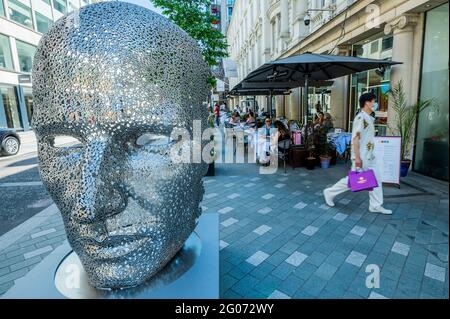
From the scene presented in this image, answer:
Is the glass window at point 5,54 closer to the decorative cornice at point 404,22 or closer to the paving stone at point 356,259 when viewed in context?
the decorative cornice at point 404,22

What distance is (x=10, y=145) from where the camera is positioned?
1142 centimetres

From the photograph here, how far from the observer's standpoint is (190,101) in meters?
1.55

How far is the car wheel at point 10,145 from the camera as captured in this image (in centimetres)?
1123

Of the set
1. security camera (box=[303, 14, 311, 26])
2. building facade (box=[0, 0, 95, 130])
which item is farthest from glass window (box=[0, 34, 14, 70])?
security camera (box=[303, 14, 311, 26])

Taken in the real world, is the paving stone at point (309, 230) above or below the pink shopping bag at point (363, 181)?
below

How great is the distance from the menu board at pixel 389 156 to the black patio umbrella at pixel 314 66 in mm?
1943

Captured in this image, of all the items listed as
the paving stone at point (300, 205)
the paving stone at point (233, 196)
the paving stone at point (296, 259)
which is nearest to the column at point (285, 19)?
the paving stone at point (233, 196)

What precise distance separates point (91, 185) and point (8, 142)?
13412 mm

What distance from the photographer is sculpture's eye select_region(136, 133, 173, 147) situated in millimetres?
1439

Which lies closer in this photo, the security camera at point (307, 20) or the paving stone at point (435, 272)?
the paving stone at point (435, 272)

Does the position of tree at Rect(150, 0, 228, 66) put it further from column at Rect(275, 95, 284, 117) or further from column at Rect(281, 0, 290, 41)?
column at Rect(275, 95, 284, 117)

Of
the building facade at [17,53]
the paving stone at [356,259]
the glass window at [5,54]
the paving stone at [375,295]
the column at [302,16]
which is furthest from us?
the glass window at [5,54]

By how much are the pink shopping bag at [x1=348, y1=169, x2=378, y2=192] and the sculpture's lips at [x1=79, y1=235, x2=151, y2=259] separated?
366 centimetres

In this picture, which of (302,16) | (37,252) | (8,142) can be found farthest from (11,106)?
(37,252)
